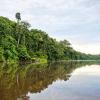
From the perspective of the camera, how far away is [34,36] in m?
109

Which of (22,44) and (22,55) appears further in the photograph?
(22,44)

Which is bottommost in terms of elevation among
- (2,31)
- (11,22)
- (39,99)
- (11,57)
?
(39,99)

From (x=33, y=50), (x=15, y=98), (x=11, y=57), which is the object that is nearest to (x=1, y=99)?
(x=15, y=98)

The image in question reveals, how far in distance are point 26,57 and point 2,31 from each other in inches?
406

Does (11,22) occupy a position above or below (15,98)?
above

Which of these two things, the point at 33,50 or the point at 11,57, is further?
the point at 33,50

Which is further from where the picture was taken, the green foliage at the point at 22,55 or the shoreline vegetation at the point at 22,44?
the green foliage at the point at 22,55

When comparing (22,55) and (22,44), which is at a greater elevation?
(22,44)

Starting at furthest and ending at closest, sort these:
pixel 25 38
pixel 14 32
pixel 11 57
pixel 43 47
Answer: pixel 43 47 < pixel 25 38 < pixel 14 32 < pixel 11 57

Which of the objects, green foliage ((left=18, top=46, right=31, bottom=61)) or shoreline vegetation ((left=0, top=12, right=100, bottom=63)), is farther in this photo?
green foliage ((left=18, top=46, right=31, bottom=61))

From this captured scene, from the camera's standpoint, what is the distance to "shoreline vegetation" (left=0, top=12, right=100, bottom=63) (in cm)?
7356

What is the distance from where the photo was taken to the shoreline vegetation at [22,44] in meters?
73.6

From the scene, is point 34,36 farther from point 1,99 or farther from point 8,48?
point 1,99

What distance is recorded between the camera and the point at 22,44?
94750mm
